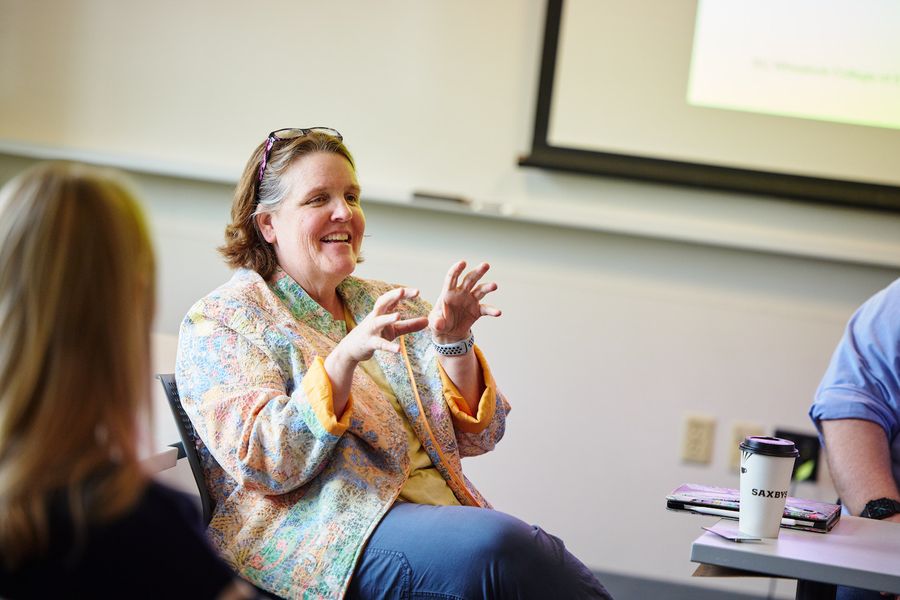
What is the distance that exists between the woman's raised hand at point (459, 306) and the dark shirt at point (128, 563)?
0.97 metres

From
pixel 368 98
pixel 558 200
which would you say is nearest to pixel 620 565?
pixel 558 200

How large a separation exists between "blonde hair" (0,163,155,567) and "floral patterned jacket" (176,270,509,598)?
0.68m

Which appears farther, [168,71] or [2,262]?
[168,71]

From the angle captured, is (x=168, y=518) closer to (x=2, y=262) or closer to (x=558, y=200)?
(x=2, y=262)

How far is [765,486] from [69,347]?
86cm

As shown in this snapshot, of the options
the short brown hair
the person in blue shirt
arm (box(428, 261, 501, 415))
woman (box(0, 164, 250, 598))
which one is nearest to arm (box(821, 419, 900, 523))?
the person in blue shirt

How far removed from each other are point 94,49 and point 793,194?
6.70 ft

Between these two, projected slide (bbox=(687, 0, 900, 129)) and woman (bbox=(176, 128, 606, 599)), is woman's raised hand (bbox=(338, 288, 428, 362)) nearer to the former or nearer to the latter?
woman (bbox=(176, 128, 606, 599))

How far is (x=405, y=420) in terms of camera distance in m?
1.83

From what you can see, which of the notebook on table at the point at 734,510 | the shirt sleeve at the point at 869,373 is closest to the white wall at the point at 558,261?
the shirt sleeve at the point at 869,373

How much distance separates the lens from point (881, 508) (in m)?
1.66

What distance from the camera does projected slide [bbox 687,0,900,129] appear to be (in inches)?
110

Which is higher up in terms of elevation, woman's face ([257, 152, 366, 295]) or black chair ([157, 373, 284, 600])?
woman's face ([257, 152, 366, 295])

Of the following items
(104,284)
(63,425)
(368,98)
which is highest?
(368,98)
